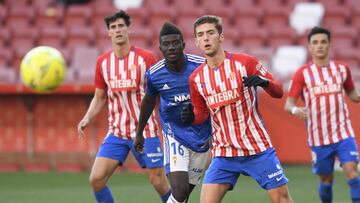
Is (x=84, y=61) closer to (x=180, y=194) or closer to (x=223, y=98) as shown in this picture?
(x=180, y=194)

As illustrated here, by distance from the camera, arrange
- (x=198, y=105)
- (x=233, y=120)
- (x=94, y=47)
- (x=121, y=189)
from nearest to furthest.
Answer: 1. (x=233, y=120)
2. (x=198, y=105)
3. (x=121, y=189)
4. (x=94, y=47)

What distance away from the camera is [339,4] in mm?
19781

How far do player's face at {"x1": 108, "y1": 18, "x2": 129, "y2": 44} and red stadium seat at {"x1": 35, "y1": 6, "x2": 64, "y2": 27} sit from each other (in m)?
9.37

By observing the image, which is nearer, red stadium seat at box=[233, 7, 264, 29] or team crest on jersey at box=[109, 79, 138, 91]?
team crest on jersey at box=[109, 79, 138, 91]

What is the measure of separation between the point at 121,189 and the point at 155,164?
A: 382 cm

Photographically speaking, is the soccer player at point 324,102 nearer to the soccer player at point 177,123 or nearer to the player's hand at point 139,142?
the soccer player at point 177,123

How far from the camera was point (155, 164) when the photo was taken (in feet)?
31.4

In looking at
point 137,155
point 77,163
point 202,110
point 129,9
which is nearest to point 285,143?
point 77,163

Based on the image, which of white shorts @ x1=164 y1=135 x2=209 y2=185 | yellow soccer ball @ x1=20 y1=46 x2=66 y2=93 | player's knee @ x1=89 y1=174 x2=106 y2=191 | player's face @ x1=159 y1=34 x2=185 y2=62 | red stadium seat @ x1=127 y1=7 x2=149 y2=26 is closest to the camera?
player's face @ x1=159 y1=34 x2=185 y2=62

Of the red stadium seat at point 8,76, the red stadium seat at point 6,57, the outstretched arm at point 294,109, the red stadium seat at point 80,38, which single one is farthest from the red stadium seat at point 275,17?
the outstretched arm at point 294,109

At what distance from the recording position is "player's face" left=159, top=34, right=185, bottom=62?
328 inches

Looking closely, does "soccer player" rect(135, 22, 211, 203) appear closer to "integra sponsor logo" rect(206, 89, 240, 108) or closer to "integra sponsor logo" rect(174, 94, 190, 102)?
"integra sponsor logo" rect(174, 94, 190, 102)

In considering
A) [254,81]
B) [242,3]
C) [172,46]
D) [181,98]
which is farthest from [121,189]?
[242,3]

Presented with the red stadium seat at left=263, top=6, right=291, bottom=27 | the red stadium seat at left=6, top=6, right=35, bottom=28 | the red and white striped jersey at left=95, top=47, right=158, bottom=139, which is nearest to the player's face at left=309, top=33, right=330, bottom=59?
the red and white striped jersey at left=95, top=47, right=158, bottom=139
